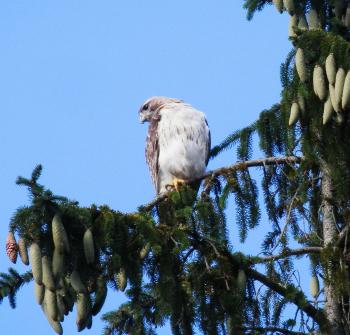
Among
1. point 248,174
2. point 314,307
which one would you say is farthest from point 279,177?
point 314,307

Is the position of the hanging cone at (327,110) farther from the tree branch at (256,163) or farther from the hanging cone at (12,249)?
the hanging cone at (12,249)

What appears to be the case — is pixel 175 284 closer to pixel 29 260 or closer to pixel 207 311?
pixel 207 311

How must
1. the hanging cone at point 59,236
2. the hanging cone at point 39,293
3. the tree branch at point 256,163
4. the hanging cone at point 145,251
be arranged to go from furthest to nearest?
the tree branch at point 256,163 < the hanging cone at point 145,251 < the hanging cone at point 59,236 < the hanging cone at point 39,293

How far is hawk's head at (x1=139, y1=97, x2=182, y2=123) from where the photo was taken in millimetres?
9833

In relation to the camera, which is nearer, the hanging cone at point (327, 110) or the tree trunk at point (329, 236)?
the hanging cone at point (327, 110)

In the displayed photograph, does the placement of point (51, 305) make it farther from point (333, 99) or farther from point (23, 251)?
point (333, 99)

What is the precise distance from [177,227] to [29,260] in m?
1.00

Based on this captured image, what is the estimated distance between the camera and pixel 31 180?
4641 mm

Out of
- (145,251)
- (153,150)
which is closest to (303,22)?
(145,251)

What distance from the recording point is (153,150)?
912 centimetres

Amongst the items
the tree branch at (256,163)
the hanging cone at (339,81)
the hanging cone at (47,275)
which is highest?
the tree branch at (256,163)

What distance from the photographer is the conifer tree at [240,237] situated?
15.3 feet

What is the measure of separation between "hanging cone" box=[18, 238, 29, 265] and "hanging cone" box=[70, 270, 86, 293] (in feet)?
0.78

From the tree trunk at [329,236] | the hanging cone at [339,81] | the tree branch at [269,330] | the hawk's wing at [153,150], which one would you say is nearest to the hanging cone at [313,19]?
the tree trunk at [329,236]
